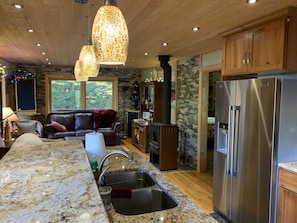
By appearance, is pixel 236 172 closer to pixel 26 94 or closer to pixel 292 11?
pixel 292 11

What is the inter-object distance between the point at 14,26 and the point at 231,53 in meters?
2.78

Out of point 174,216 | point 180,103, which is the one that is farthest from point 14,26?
point 180,103

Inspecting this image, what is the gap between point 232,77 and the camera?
131 inches

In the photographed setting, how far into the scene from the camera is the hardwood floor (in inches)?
136

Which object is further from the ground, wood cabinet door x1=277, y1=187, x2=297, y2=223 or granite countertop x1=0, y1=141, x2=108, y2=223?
granite countertop x1=0, y1=141, x2=108, y2=223

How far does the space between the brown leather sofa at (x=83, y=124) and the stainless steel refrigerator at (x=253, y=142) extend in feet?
14.4

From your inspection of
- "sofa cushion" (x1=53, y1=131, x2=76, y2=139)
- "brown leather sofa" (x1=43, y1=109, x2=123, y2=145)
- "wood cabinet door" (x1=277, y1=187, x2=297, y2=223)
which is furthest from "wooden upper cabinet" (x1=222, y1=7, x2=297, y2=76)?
"sofa cushion" (x1=53, y1=131, x2=76, y2=139)

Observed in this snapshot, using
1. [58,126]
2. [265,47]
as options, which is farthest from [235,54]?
[58,126]

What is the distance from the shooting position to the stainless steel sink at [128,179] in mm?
1938

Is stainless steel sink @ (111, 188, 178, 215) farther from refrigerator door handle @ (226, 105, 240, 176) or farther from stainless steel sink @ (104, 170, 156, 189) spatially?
refrigerator door handle @ (226, 105, 240, 176)

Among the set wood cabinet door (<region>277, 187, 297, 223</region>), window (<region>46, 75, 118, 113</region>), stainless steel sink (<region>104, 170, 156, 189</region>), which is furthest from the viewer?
window (<region>46, 75, 118, 113</region>)

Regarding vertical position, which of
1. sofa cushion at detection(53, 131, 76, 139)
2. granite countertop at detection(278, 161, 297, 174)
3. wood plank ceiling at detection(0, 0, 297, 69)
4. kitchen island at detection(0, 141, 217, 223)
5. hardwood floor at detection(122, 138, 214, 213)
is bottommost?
hardwood floor at detection(122, 138, 214, 213)

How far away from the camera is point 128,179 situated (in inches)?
78.6

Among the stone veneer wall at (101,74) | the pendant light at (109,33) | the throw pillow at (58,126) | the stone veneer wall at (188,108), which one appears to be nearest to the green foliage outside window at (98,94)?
the stone veneer wall at (101,74)
